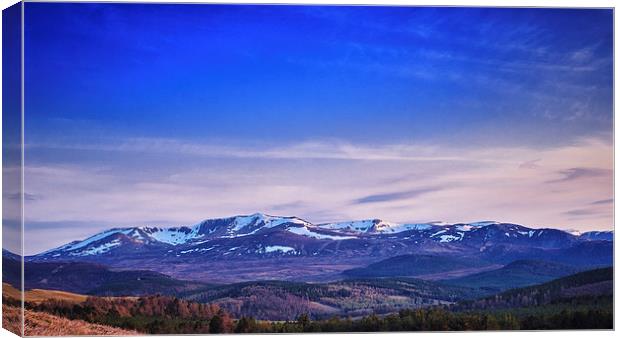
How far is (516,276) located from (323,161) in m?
2.52

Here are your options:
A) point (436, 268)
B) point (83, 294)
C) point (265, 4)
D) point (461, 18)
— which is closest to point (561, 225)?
point (436, 268)

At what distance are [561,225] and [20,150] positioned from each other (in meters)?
5.78

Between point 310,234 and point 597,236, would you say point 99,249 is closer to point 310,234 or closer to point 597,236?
point 310,234

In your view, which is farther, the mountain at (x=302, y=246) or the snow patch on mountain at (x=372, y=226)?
the snow patch on mountain at (x=372, y=226)

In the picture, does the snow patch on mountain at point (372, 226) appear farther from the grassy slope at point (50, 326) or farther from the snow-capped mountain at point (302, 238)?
the grassy slope at point (50, 326)

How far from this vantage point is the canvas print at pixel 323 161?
12.1 meters

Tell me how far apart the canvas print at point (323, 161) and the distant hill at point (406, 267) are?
0.09 feet

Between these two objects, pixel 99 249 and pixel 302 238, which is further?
pixel 302 238

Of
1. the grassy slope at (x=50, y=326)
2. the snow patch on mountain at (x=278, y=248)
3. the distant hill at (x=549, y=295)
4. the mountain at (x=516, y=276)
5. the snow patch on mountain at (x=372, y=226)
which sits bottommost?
the grassy slope at (x=50, y=326)

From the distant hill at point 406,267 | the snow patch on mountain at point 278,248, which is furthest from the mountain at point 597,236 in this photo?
the snow patch on mountain at point 278,248

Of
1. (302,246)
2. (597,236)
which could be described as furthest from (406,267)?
(597,236)

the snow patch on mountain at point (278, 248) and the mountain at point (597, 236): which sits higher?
the mountain at point (597, 236)

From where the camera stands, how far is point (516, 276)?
12.8m

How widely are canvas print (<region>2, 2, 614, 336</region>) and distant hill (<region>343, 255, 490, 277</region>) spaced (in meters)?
0.03
